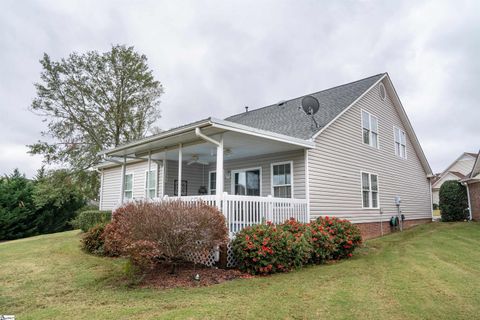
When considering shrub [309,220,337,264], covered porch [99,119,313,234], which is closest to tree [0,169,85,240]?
covered porch [99,119,313,234]

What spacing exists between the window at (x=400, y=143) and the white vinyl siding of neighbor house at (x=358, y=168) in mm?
248

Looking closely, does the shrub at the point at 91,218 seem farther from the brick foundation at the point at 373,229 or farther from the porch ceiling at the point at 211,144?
the brick foundation at the point at 373,229

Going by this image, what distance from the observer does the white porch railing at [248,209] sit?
6777 millimetres

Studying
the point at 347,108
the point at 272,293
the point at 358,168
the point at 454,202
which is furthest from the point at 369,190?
the point at 272,293

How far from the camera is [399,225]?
44.5 feet

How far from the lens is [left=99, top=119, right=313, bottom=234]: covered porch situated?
6.94m

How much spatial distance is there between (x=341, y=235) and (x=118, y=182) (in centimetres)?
1200

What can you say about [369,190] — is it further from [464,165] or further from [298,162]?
[464,165]

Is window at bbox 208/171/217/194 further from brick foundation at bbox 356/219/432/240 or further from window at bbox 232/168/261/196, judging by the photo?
brick foundation at bbox 356/219/432/240

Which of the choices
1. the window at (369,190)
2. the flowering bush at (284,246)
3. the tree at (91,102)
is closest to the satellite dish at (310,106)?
the window at (369,190)

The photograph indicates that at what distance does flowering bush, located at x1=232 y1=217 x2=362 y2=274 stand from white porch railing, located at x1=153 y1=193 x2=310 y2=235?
0.40m

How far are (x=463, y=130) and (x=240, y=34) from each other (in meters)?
27.8

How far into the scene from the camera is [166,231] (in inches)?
219

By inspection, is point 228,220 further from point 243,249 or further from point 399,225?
point 399,225
